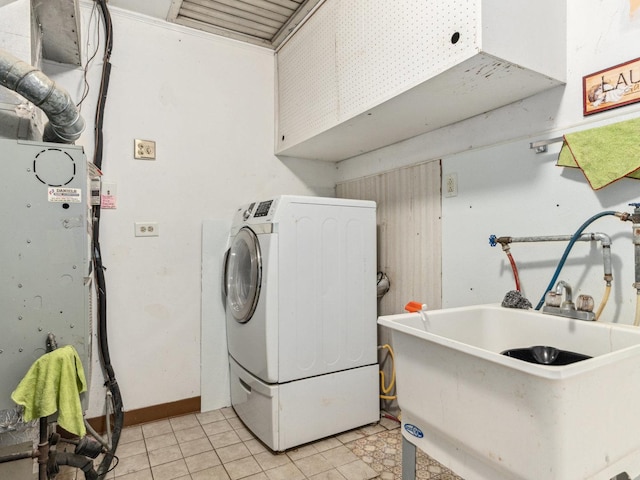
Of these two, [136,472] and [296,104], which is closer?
[136,472]

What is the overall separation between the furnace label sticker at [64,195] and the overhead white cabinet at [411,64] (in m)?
1.34

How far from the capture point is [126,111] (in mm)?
2330

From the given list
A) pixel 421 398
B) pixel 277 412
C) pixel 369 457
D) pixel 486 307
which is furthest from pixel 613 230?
pixel 277 412

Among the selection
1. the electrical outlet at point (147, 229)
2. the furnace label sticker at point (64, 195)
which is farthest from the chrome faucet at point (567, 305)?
the electrical outlet at point (147, 229)

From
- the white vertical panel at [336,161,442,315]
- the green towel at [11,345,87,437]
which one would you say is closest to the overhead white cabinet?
the white vertical panel at [336,161,442,315]

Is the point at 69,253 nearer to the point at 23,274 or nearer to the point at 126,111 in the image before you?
the point at 23,274

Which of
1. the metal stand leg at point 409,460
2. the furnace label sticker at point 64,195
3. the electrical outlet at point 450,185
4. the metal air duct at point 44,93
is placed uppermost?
the metal air duct at point 44,93

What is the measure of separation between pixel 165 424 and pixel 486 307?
82.7 inches

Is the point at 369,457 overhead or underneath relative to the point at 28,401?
underneath

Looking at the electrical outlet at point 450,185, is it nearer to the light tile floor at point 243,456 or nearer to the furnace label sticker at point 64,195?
the light tile floor at point 243,456

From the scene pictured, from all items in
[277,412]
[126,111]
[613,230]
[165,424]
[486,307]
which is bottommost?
[165,424]

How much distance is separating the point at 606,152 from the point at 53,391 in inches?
85.7

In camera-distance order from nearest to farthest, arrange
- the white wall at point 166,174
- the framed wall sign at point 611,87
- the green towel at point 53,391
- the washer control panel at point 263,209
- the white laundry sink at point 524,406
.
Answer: the white laundry sink at point 524,406 < the green towel at point 53,391 < the framed wall sign at point 611,87 < the washer control panel at point 263,209 < the white wall at point 166,174

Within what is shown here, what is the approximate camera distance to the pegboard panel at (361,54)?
1400mm
